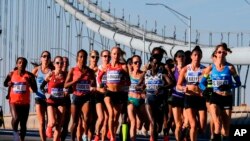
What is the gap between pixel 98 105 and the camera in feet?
65.0

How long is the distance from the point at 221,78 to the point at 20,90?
4.72 metres

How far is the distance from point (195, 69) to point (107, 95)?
6.50ft

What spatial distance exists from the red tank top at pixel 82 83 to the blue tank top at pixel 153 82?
109cm

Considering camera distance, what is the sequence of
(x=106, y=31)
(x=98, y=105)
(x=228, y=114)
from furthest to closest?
(x=106, y=31)
(x=98, y=105)
(x=228, y=114)

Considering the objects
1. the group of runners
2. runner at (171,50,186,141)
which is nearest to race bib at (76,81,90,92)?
the group of runners

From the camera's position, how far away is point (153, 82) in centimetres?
1914

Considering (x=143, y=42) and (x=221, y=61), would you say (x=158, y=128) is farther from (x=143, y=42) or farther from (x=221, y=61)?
(x=143, y=42)

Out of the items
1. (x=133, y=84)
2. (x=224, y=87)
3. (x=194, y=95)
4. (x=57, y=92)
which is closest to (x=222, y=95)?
(x=224, y=87)

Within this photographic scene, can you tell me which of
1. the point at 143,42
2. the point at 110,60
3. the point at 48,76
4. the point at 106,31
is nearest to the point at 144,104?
the point at 110,60

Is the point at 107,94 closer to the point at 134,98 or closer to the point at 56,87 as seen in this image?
the point at 56,87

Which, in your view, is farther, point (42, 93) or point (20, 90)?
point (20, 90)

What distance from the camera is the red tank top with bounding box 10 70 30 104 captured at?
19.9m

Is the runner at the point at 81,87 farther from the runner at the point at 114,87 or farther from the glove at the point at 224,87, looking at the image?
the glove at the point at 224,87

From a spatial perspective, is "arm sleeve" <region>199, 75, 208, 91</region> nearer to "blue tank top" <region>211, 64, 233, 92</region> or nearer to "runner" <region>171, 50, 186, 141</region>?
"blue tank top" <region>211, 64, 233, 92</region>
